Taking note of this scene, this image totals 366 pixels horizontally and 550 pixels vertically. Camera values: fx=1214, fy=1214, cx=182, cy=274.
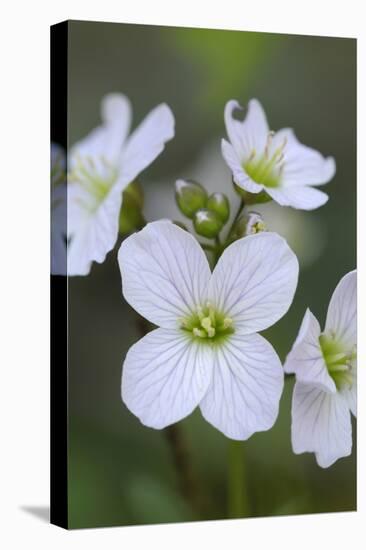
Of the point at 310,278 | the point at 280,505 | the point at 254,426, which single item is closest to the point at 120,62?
the point at 310,278

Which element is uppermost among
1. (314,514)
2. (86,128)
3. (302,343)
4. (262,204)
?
(86,128)

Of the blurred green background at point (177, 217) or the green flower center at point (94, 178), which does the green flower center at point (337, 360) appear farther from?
the green flower center at point (94, 178)

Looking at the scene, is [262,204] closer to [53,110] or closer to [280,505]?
[53,110]

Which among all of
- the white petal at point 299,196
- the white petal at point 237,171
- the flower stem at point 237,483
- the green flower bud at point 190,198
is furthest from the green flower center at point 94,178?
the flower stem at point 237,483

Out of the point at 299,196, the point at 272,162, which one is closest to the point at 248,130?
the point at 272,162

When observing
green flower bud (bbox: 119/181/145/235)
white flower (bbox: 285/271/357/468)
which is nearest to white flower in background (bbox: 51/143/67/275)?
green flower bud (bbox: 119/181/145/235)

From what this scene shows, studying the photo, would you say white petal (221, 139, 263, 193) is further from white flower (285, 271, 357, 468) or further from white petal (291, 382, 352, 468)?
white petal (291, 382, 352, 468)

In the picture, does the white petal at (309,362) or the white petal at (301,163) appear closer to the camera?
the white petal at (309,362)
